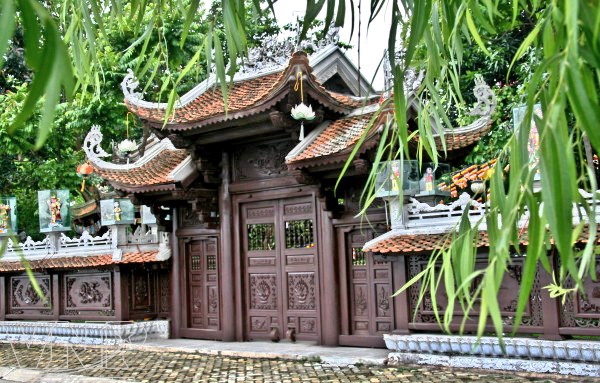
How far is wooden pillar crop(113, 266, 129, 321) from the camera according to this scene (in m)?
10.1

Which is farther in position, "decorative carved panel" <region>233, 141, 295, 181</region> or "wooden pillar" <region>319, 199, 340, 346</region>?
"decorative carved panel" <region>233, 141, 295, 181</region>

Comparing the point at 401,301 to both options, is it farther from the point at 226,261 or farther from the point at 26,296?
the point at 26,296

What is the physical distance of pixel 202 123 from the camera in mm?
8656

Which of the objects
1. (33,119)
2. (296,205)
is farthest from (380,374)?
(33,119)

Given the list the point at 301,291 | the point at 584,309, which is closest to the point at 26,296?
the point at 301,291

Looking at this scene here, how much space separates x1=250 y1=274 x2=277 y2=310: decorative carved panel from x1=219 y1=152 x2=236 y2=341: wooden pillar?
0.91 feet

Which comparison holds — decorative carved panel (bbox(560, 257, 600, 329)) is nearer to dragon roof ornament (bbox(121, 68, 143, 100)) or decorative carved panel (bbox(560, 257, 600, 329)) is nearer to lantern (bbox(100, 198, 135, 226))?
dragon roof ornament (bbox(121, 68, 143, 100))

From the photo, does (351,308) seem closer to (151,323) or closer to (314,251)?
(314,251)

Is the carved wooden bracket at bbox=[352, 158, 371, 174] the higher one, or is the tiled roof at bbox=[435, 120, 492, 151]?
the tiled roof at bbox=[435, 120, 492, 151]

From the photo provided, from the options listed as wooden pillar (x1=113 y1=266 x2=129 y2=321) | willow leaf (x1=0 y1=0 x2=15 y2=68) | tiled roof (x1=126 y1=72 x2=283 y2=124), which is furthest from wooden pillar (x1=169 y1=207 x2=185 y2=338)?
willow leaf (x1=0 y1=0 x2=15 y2=68)

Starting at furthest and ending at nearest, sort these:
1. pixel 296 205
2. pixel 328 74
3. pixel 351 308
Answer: pixel 328 74 → pixel 296 205 → pixel 351 308

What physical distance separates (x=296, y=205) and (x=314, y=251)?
65 cm

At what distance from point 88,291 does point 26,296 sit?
1743 millimetres

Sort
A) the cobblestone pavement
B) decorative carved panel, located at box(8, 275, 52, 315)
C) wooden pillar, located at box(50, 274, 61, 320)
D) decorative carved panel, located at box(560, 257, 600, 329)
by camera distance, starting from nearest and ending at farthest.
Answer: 1. decorative carved panel, located at box(560, 257, 600, 329)
2. the cobblestone pavement
3. wooden pillar, located at box(50, 274, 61, 320)
4. decorative carved panel, located at box(8, 275, 52, 315)
